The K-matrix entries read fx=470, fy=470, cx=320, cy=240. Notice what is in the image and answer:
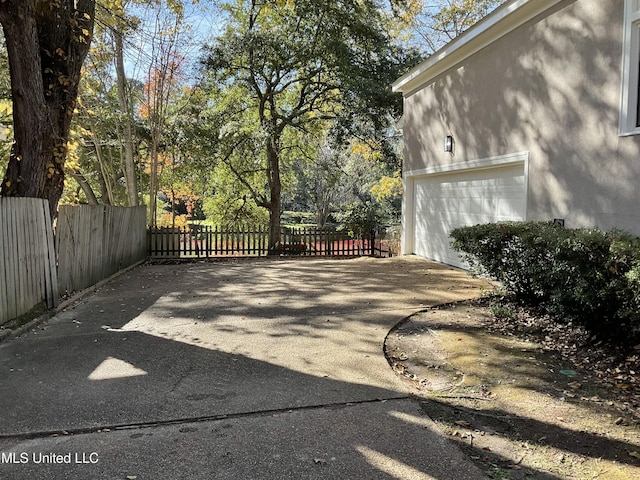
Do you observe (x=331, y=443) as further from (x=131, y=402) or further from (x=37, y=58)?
(x=37, y=58)

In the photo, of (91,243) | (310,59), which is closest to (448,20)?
(310,59)

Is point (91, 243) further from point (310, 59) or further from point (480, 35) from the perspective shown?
point (310, 59)

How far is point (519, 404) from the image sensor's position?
3424 millimetres

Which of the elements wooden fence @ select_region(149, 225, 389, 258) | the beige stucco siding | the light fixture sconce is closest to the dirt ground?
the beige stucco siding

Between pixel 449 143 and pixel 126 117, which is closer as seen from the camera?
pixel 449 143

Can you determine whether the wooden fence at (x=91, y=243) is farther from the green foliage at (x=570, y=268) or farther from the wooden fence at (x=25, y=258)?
the green foliage at (x=570, y=268)

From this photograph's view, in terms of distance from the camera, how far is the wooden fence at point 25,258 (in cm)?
528

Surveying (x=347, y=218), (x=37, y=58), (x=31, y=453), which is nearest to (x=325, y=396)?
(x=31, y=453)

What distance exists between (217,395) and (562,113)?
5.92 metres

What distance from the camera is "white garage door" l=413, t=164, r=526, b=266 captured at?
7.87 m

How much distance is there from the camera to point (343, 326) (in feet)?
17.9

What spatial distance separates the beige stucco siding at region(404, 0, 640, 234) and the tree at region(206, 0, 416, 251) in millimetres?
5455

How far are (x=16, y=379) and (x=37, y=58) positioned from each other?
4.30 m

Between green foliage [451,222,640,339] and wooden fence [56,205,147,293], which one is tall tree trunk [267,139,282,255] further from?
green foliage [451,222,640,339]
